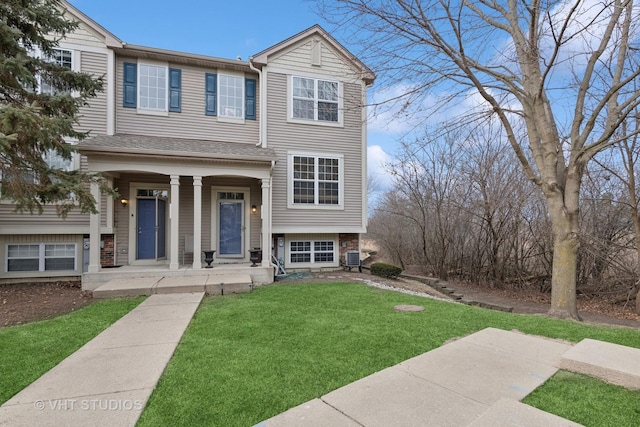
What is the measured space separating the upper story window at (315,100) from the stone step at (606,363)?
894cm

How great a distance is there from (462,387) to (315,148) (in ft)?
28.4

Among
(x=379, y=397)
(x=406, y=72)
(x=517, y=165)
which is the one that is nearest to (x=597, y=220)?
(x=517, y=165)

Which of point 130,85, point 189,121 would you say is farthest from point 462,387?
point 130,85

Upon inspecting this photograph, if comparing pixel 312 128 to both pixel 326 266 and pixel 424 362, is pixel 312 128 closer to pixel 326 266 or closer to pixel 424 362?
pixel 326 266

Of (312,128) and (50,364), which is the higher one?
(312,128)

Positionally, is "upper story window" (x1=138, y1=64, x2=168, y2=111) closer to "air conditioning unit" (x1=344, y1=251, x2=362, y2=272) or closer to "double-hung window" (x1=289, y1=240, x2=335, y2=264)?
"double-hung window" (x1=289, y1=240, x2=335, y2=264)

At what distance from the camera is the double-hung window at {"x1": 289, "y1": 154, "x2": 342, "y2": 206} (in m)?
10.3

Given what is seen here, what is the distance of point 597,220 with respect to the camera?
1078 centimetres

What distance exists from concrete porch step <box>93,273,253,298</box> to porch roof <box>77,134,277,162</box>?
2994 mm

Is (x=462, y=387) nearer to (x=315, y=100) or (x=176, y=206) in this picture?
(x=176, y=206)

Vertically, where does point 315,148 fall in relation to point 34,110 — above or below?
above

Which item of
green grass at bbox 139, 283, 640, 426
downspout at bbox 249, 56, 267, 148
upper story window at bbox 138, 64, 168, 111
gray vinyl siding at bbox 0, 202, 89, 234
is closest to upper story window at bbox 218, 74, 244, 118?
downspout at bbox 249, 56, 267, 148

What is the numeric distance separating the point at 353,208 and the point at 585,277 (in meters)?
8.18

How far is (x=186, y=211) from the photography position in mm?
9914
